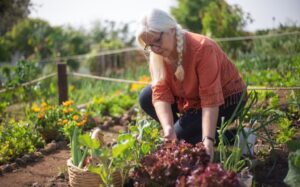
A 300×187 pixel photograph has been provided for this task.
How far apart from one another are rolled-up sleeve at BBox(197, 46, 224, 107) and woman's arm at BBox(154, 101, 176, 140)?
0.27 m

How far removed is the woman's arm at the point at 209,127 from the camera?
2.61m

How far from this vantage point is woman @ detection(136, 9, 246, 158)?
2.72m

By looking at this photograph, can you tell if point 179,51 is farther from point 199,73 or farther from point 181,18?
point 181,18

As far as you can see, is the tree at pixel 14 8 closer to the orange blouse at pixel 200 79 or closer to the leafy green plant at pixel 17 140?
the leafy green plant at pixel 17 140

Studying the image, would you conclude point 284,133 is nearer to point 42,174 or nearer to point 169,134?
point 169,134

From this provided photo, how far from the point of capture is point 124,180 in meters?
2.68

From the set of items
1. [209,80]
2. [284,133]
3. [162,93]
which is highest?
[209,80]

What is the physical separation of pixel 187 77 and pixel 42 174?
1.45 m

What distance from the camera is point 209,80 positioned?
2.78m

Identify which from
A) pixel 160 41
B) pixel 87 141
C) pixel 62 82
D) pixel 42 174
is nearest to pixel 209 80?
pixel 160 41

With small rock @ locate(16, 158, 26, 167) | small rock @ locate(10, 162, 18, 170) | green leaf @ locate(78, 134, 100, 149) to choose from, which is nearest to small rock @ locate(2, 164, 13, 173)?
small rock @ locate(10, 162, 18, 170)

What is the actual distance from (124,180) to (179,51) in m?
0.93

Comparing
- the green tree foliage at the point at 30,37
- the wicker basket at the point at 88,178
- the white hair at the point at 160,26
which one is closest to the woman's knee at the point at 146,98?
the white hair at the point at 160,26

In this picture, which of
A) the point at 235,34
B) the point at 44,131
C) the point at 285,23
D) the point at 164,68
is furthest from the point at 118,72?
the point at 164,68
